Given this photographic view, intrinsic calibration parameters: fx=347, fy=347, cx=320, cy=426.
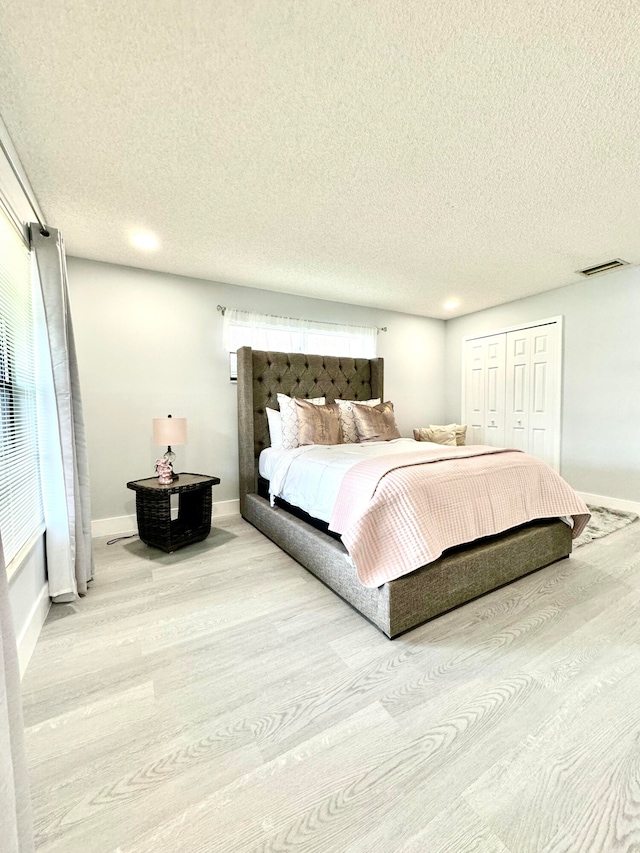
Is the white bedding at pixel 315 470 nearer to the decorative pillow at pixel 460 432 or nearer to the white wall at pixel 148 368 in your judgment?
the white wall at pixel 148 368

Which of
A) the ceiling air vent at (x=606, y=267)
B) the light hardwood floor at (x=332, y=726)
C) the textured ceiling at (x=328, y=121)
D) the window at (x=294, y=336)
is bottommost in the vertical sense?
the light hardwood floor at (x=332, y=726)

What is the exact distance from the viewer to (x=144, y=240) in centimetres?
265

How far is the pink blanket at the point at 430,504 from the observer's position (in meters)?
1.69

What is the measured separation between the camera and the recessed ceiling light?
8.42 feet

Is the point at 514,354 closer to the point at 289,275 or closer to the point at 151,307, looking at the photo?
the point at 289,275

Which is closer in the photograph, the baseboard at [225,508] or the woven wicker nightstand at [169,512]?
the woven wicker nightstand at [169,512]

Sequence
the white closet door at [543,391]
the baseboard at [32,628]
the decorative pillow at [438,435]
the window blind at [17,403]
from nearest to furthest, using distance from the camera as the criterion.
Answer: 1. the baseboard at [32,628]
2. the window blind at [17,403]
3. the white closet door at [543,391]
4. the decorative pillow at [438,435]

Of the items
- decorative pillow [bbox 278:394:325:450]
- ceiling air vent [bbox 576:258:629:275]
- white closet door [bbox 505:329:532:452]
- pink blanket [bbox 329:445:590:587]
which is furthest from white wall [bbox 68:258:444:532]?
ceiling air vent [bbox 576:258:629:275]

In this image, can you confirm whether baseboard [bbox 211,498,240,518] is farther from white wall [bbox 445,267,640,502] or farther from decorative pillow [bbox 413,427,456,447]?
white wall [bbox 445,267,640,502]

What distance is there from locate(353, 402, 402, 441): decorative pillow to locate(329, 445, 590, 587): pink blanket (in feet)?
3.42

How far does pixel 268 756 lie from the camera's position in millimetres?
1110

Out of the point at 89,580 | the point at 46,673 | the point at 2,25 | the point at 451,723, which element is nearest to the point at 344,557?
the point at 451,723

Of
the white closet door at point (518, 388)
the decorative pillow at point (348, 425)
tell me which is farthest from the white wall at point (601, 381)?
the decorative pillow at point (348, 425)

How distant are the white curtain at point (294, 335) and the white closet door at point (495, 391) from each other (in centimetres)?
154
